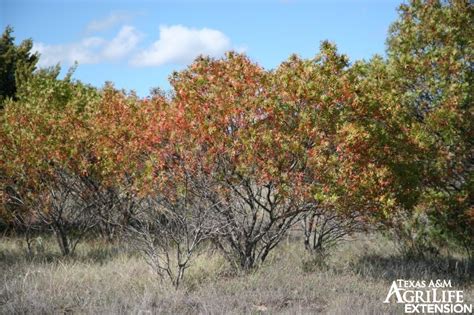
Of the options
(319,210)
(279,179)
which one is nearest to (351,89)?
(279,179)

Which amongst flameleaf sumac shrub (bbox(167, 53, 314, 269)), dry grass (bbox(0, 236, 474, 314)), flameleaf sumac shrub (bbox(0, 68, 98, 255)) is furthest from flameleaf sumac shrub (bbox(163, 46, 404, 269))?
flameleaf sumac shrub (bbox(0, 68, 98, 255))

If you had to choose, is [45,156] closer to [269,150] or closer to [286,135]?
[269,150]

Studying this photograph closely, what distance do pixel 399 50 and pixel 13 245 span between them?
9.14m

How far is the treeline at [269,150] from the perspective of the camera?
7445mm

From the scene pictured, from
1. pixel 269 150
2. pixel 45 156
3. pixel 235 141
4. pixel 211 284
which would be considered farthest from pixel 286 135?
pixel 45 156

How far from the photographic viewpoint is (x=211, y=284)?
7.41 meters

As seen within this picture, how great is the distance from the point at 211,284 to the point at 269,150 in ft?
6.81

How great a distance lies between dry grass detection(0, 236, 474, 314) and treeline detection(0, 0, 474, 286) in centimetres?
45

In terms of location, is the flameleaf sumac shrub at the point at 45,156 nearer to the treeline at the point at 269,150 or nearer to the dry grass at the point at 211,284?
the treeline at the point at 269,150

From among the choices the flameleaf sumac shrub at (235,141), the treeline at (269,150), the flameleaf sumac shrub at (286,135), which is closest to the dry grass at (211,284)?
the treeline at (269,150)

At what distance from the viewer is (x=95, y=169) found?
10.4m

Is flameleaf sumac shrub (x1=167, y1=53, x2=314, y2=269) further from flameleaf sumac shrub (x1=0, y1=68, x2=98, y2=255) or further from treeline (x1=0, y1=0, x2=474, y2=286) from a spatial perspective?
flameleaf sumac shrub (x1=0, y1=68, x2=98, y2=255)

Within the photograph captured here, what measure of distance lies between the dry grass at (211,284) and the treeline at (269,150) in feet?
1.47

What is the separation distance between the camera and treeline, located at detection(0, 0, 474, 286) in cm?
745
